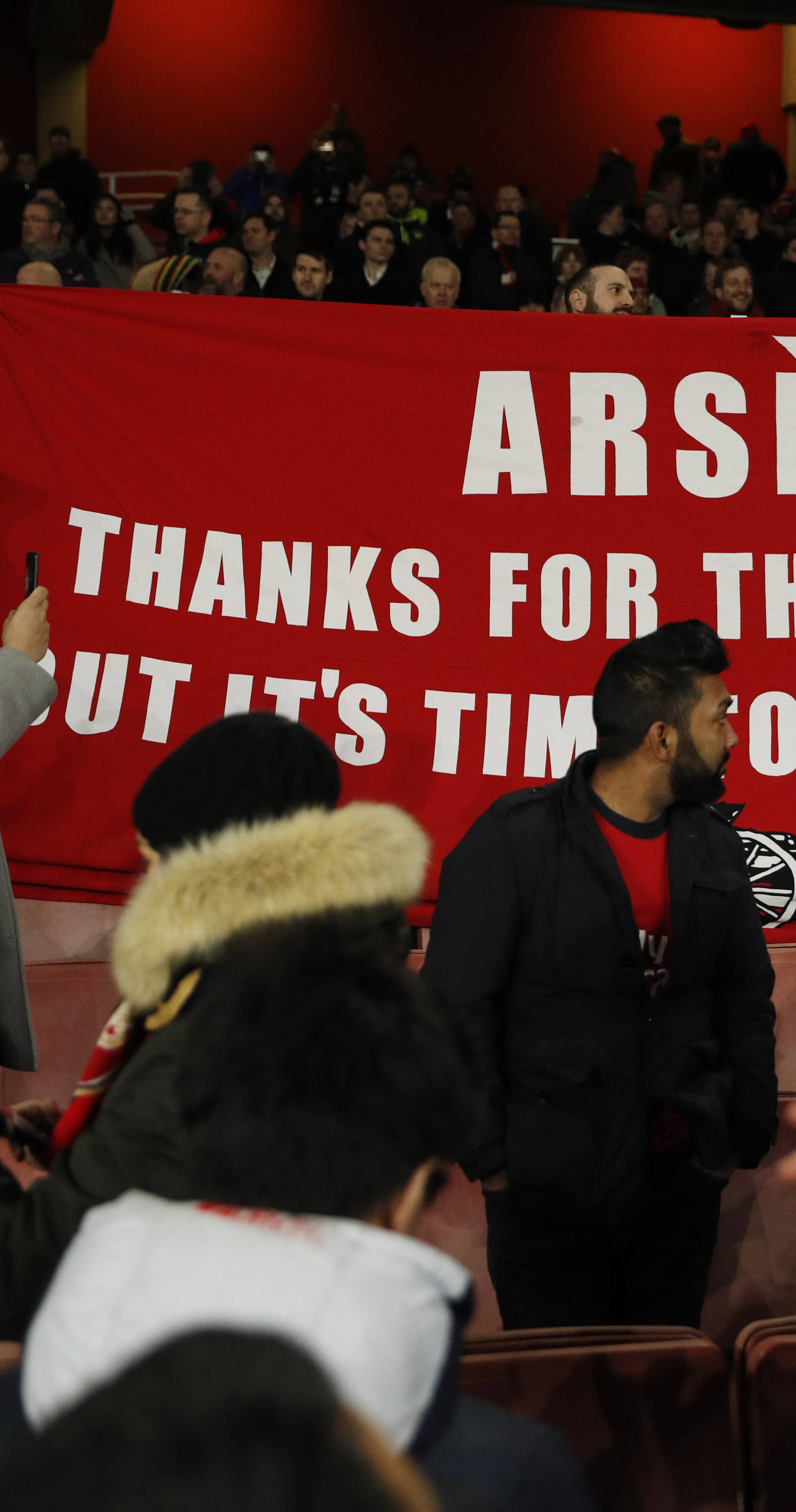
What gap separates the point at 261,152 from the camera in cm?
1177

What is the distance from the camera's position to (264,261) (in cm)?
715

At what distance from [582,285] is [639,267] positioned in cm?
324

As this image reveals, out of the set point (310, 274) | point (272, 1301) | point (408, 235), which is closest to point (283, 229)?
point (408, 235)

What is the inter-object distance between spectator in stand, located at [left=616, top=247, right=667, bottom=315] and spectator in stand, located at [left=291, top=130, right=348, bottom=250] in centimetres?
246

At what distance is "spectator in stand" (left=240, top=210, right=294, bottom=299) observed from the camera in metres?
6.89

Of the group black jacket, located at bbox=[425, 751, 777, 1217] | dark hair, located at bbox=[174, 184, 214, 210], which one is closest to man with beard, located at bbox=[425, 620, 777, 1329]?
black jacket, located at bbox=[425, 751, 777, 1217]

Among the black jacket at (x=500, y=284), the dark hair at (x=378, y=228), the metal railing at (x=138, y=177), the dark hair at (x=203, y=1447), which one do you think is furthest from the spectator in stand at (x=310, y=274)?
the metal railing at (x=138, y=177)

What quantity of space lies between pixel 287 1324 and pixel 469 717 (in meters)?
2.89

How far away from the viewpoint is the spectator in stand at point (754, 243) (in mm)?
9672

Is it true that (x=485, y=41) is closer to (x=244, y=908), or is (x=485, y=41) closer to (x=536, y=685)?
(x=536, y=685)

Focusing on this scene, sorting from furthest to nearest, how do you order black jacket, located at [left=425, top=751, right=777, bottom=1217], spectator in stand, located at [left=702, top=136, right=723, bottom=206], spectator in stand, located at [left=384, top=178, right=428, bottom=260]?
1. spectator in stand, located at [left=702, top=136, right=723, bottom=206]
2. spectator in stand, located at [left=384, top=178, right=428, bottom=260]
3. black jacket, located at [left=425, top=751, right=777, bottom=1217]

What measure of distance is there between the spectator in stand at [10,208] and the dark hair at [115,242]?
0.43m

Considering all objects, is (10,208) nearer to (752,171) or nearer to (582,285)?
(582,285)

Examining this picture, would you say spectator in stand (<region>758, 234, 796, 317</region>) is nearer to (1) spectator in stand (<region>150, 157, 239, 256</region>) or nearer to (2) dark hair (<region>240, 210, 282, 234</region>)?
(2) dark hair (<region>240, 210, 282, 234</region>)
